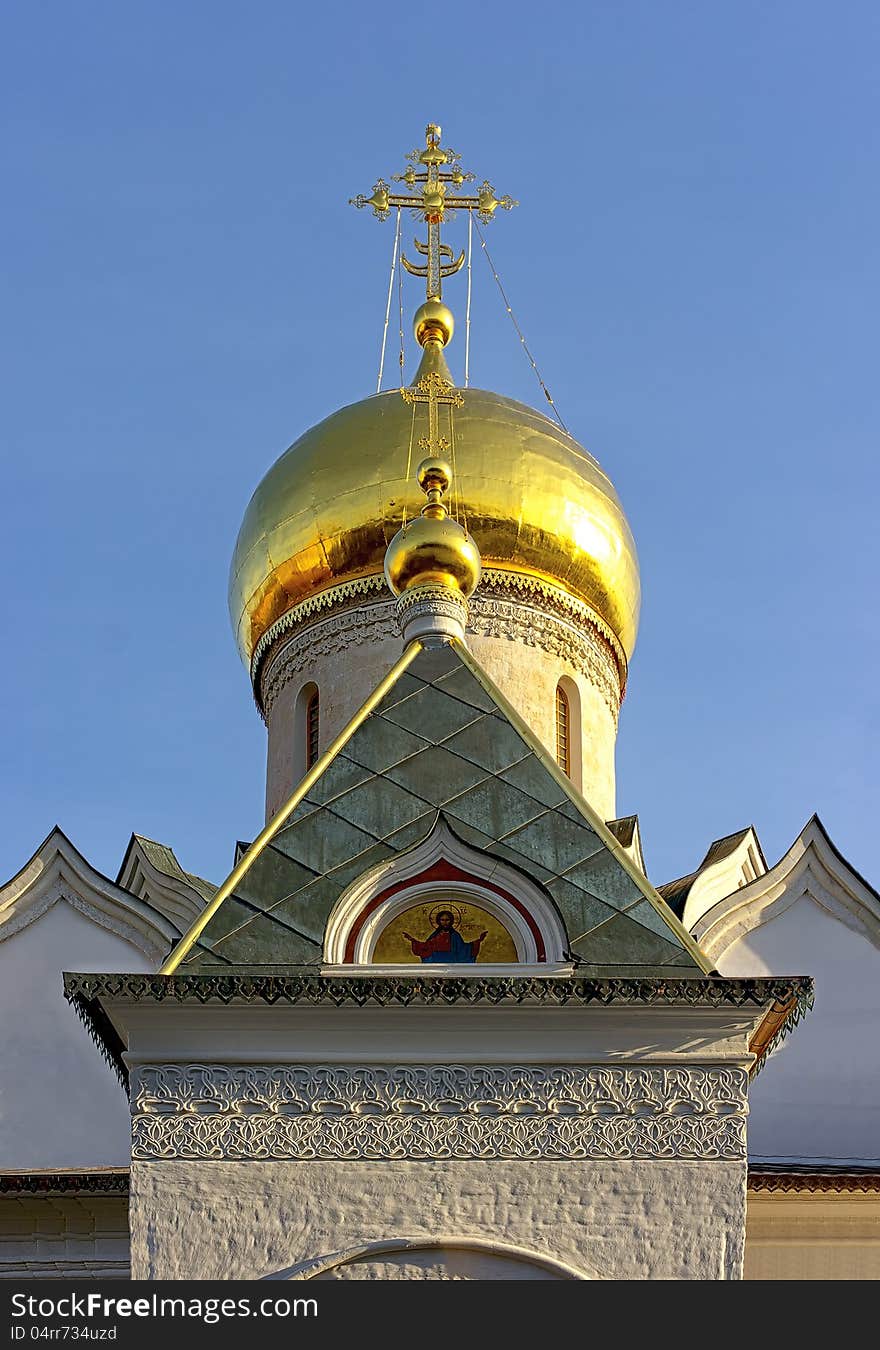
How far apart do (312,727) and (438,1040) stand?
478cm

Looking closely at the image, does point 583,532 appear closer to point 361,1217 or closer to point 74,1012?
point 74,1012

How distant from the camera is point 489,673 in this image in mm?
11578

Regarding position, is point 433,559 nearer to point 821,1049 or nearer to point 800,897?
point 800,897

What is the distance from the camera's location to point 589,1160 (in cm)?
718

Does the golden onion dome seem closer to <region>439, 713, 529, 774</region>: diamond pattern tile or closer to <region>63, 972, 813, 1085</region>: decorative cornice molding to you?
<region>439, 713, 529, 774</region>: diamond pattern tile

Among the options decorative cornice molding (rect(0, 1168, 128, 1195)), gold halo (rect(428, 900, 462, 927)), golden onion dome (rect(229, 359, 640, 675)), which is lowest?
decorative cornice molding (rect(0, 1168, 128, 1195))

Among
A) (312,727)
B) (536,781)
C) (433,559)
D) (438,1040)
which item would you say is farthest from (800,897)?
(438,1040)

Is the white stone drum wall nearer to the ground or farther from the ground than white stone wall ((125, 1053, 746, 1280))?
farther from the ground

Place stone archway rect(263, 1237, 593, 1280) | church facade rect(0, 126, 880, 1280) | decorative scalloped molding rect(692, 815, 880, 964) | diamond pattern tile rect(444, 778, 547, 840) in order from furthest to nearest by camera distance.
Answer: decorative scalloped molding rect(692, 815, 880, 964)
diamond pattern tile rect(444, 778, 547, 840)
church facade rect(0, 126, 880, 1280)
stone archway rect(263, 1237, 593, 1280)

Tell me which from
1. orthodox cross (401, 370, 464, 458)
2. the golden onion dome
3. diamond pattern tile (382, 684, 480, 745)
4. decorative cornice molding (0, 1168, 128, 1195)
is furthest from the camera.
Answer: the golden onion dome

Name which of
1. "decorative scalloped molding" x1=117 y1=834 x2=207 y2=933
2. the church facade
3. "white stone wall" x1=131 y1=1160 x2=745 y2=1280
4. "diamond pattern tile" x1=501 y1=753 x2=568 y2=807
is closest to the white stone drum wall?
"decorative scalloped molding" x1=117 y1=834 x2=207 y2=933

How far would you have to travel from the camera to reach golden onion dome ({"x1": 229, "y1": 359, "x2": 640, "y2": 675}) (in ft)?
38.5
